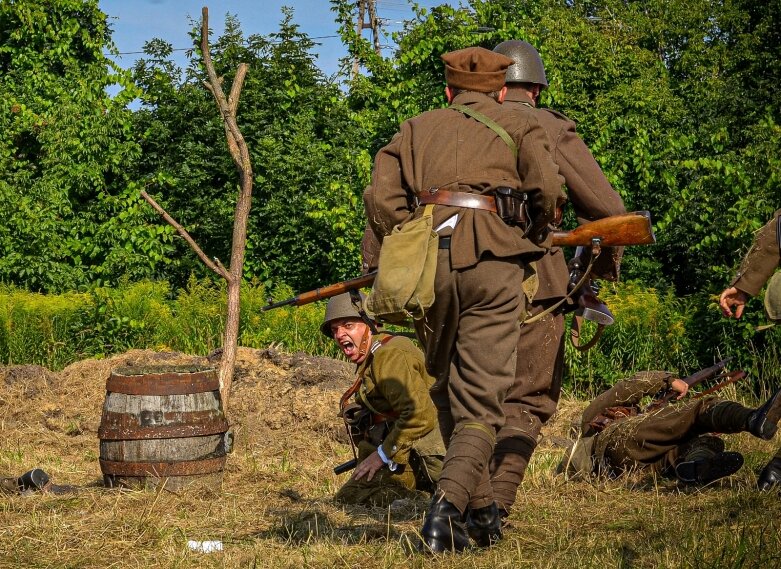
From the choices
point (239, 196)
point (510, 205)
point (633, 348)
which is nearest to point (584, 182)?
point (510, 205)

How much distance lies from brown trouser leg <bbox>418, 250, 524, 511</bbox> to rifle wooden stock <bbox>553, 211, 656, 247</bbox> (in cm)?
72

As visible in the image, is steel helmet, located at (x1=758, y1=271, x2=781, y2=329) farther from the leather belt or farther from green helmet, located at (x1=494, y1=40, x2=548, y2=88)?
the leather belt

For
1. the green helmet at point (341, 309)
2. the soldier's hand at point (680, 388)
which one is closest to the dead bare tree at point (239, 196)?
the green helmet at point (341, 309)

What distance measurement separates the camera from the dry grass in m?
4.40

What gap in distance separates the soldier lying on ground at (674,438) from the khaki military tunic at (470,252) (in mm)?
2001

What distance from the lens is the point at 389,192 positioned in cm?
489

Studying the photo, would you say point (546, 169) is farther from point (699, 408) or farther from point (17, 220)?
point (17, 220)

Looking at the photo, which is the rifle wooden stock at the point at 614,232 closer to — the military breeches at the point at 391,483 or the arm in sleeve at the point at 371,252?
the arm in sleeve at the point at 371,252

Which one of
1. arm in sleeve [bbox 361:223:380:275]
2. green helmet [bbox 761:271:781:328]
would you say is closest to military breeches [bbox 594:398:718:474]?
green helmet [bbox 761:271:781:328]

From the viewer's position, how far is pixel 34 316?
13.5 m

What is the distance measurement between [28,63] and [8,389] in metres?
8.70

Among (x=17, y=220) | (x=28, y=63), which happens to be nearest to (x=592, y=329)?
(x=17, y=220)

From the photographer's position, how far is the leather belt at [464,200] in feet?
15.4

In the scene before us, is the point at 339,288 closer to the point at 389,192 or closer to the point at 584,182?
the point at 389,192
